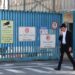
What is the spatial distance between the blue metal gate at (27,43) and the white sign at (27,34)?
0.15 m

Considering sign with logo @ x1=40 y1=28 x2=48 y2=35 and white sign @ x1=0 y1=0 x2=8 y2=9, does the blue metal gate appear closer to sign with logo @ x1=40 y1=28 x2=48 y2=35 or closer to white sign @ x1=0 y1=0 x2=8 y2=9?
sign with logo @ x1=40 y1=28 x2=48 y2=35

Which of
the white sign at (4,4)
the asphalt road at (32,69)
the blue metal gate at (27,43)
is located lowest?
the asphalt road at (32,69)

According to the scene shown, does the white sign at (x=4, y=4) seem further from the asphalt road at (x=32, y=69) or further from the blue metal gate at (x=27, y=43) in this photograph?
the asphalt road at (x=32, y=69)

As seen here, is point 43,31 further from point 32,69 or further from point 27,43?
point 32,69

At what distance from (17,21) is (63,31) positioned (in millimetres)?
3652

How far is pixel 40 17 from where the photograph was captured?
1786 centimetres

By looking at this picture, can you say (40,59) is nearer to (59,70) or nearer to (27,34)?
(27,34)

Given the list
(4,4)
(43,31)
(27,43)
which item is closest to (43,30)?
(43,31)

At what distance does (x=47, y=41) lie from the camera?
17922 mm

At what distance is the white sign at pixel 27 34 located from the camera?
1731 cm

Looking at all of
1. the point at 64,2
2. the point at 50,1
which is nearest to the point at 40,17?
the point at 64,2

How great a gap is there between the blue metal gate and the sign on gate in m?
0.15

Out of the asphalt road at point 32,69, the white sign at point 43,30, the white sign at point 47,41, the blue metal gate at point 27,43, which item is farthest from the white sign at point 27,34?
the asphalt road at point 32,69

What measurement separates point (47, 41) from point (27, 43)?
1.13 m
